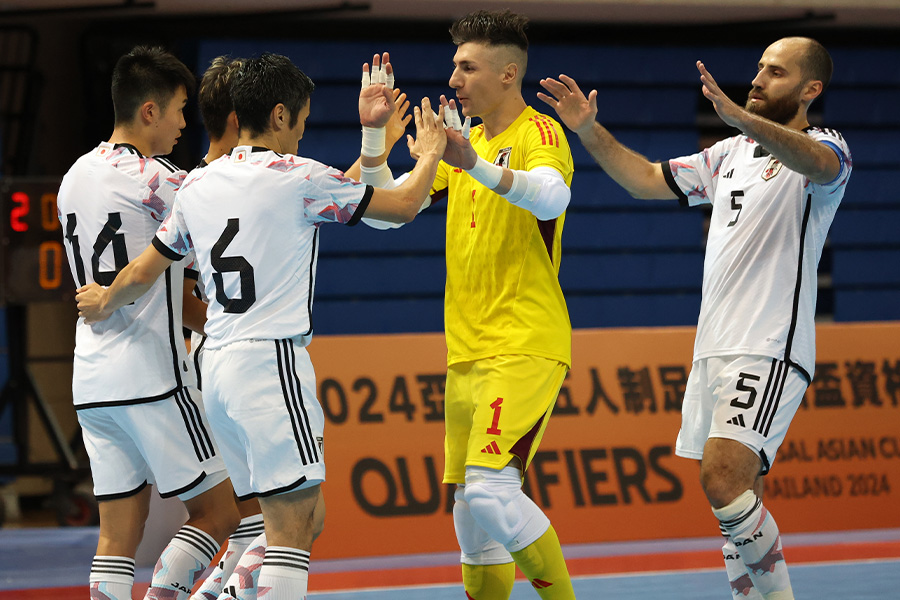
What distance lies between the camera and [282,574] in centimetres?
342

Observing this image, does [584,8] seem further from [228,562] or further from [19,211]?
[228,562]

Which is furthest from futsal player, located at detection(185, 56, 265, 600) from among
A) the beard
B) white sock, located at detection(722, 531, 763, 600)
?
the beard

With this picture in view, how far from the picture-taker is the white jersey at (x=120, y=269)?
3.99 m

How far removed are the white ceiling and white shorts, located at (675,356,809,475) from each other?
684cm

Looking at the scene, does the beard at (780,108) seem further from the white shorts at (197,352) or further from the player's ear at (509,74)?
the white shorts at (197,352)

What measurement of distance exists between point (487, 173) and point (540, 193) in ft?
0.70

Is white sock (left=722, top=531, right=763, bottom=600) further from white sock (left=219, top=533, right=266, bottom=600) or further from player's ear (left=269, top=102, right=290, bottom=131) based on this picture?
player's ear (left=269, top=102, right=290, bottom=131)

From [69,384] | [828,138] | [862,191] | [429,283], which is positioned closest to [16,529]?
[69,384]

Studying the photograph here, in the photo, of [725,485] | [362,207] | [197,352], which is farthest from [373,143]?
[725,485]

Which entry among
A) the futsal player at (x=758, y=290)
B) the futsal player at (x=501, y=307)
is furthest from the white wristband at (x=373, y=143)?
the futsal player at (x=758, y=290)

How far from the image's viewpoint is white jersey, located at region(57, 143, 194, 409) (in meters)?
3.99

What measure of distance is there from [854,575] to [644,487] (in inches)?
64.5

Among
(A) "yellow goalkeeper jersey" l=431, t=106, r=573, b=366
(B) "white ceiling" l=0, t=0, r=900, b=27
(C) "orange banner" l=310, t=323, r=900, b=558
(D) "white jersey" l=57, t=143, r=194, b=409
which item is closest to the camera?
(D) "white jersey" l=57, t=143, r=194, b=409

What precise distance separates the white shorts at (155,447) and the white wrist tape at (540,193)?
1471 mm
